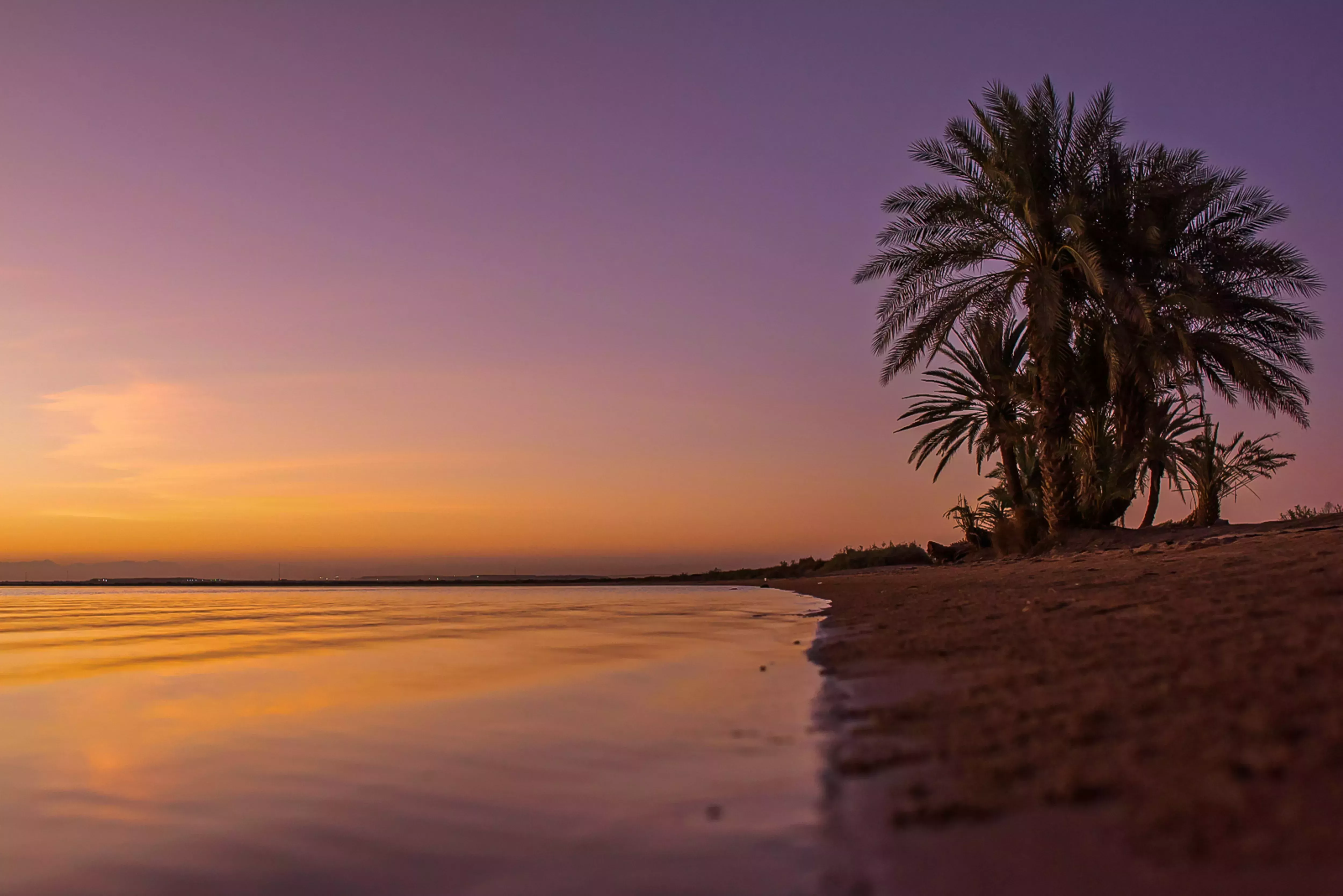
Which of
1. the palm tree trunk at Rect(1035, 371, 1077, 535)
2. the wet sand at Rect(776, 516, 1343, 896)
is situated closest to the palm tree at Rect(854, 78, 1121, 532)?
the palm tree trunk at Rect(1035, 371, 1077, 535)

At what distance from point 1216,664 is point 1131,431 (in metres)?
17.7

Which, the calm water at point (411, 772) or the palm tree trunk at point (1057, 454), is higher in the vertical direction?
the palm tree trunk at point (1057, 454)

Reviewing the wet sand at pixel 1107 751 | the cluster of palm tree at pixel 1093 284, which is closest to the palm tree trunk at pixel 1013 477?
the cluster of palm tree at pixel 1093 284

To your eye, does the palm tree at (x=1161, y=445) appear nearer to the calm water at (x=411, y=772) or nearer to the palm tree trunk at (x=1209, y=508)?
the palm tree trunk at (x=1209, y=508)

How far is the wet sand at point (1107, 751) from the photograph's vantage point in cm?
165

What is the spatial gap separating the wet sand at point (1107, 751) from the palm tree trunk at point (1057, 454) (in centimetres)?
1267

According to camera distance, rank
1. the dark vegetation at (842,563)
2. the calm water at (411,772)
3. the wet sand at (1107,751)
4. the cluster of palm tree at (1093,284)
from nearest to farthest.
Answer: the wet sand at (1107,751) → the calm water at (411,772) → the cluster of palm tree at (1093,284) → the dark vegetation at (842,563)

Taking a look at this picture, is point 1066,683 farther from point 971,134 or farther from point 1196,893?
point 971,134

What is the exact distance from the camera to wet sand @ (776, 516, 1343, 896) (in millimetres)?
1651

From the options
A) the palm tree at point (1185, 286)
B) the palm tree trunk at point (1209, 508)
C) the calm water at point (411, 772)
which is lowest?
the calm water at point (411, 772)

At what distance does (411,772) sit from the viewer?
2623 mm

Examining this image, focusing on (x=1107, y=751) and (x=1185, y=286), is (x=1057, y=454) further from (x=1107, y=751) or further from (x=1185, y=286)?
(x=1107, y=751)

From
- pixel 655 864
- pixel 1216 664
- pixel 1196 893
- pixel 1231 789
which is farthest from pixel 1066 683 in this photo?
pixel 655 864

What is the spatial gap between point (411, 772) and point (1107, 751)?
207 centimetres
